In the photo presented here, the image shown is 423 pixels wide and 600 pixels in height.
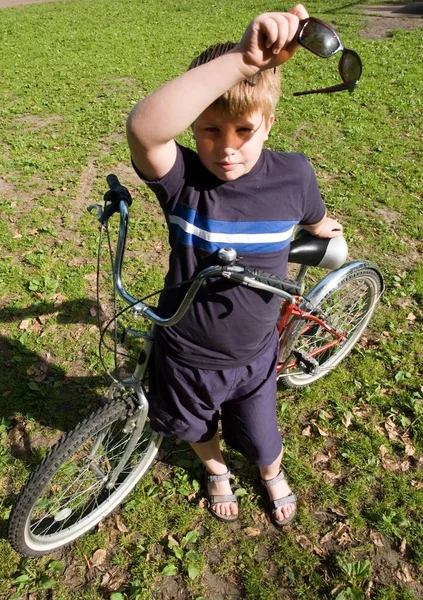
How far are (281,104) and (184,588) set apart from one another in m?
7.80

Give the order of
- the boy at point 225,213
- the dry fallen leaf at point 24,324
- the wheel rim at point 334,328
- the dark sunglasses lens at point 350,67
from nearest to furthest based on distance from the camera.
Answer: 1. the boy at point 225,213
2. the dark sunglasses lens at point 350,67
3. the wheel rim at point 334,328
4. the dry fallen leaf at point 24,324

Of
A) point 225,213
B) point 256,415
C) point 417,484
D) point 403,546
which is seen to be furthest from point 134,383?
point 417,484

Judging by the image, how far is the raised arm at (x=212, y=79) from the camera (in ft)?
4.41

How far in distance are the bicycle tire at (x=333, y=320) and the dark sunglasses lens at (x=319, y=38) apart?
172 cm

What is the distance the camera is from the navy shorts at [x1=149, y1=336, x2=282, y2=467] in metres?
2.21

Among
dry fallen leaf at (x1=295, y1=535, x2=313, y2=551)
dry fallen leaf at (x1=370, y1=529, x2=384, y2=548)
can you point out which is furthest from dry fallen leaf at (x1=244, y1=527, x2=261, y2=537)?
dry fallen leaf at (x1=370, y1=529, x2=384, y2=548)

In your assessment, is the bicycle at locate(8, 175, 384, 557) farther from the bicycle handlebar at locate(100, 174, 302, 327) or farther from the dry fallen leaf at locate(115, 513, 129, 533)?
the dry fallen leaf at locate(115, 513, 129, 533)

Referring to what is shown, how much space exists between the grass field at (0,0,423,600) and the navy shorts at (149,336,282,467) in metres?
0.67

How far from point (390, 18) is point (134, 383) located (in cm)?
1627

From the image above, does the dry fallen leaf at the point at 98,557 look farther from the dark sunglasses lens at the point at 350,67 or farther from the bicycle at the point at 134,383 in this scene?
the dark sunglasses lens at the point at 350,67

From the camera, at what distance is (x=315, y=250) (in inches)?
104

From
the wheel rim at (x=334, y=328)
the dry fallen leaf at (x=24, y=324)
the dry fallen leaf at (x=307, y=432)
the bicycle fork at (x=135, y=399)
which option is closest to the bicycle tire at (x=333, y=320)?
the wheel rim at (x=334, y=328)

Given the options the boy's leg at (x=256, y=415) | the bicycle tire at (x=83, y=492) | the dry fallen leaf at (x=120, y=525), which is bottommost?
the dry fallen leaf at (x=120, y=525)

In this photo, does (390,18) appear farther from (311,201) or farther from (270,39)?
(270,39)
